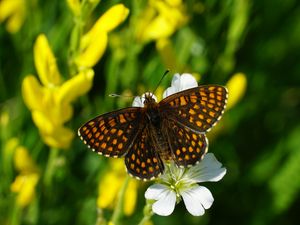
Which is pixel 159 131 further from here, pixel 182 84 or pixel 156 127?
pixel 182 84

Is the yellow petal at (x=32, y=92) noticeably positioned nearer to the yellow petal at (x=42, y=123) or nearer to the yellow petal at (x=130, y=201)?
the yellow petal at (x=42, y=123)

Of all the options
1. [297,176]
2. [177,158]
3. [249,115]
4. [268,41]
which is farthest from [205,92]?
[268,41]

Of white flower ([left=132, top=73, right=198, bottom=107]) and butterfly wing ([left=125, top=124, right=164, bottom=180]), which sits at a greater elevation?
white flower ([left=132, top=73, right=198, bottom=107])

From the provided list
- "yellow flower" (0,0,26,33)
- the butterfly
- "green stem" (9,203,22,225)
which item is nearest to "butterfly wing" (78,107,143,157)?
the butterfly

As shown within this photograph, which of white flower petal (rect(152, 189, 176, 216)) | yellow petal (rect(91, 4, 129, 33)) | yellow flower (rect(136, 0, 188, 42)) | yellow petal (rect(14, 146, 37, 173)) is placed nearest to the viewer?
white flower petal (rect(152, 189, 176, 216))

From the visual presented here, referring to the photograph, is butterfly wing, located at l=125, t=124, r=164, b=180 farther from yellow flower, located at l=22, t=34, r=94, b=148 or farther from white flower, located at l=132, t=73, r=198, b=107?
yellow flower, located at l=22, t=34, r=94, b=148

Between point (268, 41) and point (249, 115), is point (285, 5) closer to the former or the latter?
point (268, 41)

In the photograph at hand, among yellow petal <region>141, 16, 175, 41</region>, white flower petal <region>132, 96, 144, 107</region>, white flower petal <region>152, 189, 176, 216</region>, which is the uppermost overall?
white flower petal <region>132, 96, 144, 107</region>

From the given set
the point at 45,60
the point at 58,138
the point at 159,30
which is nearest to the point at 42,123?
the point at 58,138
